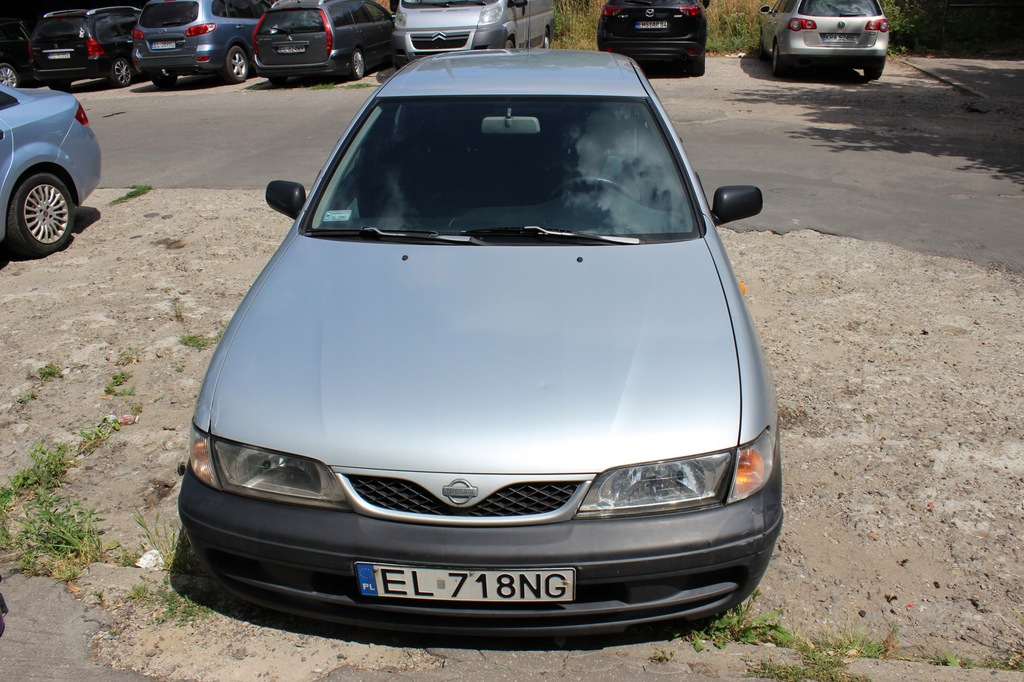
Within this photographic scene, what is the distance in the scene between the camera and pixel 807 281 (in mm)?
6051

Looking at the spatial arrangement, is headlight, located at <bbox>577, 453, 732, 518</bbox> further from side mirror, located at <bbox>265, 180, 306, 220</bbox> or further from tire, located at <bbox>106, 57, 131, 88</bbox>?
tire, located at <bbox>106, 57, 131, 88</bbox>

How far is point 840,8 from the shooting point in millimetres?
14773

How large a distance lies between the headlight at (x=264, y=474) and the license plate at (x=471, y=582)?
0.23m

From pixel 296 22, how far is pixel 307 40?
401 millimetres

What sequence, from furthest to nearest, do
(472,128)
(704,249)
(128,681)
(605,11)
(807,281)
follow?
(605,11) → (807,281) → (472,128) → (704,249) → (128,681)

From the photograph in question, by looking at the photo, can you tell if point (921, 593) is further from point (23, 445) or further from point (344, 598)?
point (23, 445)

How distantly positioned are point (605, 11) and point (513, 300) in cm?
1398

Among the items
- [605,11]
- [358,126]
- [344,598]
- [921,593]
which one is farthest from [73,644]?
[605,11]

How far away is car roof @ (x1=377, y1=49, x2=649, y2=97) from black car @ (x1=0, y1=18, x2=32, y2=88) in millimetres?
18518

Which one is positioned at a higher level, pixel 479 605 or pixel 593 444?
pixel 593 444

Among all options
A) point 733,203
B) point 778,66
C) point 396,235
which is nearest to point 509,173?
point 396,235

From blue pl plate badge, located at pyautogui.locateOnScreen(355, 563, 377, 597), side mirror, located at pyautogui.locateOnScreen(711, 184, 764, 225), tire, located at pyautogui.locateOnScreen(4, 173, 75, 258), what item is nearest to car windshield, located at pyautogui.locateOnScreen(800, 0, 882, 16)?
tire, located at pyautogui.locateOnScreen(4, 173, 75, 258)

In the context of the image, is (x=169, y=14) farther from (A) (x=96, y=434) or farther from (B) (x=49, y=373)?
(A) (x=96, y=434)

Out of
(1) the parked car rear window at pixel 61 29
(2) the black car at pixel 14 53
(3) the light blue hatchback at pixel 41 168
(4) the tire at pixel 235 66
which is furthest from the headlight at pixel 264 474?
(2) the black car at pixel 14 53
